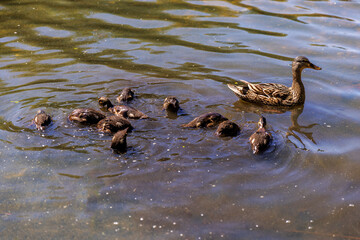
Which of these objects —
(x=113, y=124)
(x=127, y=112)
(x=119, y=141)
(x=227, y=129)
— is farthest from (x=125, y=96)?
(x=227, y=129)

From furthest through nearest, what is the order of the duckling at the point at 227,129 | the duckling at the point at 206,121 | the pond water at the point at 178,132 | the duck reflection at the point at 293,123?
the duckling at the point at 206,121
the duck reflection at the point at 293,123
the duckling at the point at 227,129
the pond water at the point at 178,132

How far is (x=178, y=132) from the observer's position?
673cm

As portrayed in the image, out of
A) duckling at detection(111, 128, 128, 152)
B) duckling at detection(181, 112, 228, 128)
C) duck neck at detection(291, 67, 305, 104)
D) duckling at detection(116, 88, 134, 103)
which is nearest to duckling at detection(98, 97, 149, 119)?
duckling at detection(116, 88, 134, 103)

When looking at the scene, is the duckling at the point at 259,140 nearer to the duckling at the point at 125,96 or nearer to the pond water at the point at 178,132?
the pond water at the point at 178,132

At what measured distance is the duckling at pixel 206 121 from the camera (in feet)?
22.2

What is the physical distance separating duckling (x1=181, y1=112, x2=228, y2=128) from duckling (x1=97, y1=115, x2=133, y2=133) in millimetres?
867

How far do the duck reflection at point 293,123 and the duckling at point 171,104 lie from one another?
3.88 feet

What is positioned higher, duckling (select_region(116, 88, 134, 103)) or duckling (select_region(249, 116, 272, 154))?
duckling (select_region(116, 88, 134, 103))

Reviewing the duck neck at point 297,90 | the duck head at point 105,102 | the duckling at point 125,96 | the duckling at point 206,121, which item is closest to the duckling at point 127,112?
the duck head at point 105,102

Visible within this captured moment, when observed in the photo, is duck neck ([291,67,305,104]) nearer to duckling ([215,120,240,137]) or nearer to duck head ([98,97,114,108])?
duckling ([215,120,240,137])

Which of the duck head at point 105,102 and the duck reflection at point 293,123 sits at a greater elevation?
the duck head at point 105,102

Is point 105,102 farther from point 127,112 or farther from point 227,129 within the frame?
point 227,129

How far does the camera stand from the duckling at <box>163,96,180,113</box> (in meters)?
7.19

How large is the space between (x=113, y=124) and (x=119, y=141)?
609 mm
